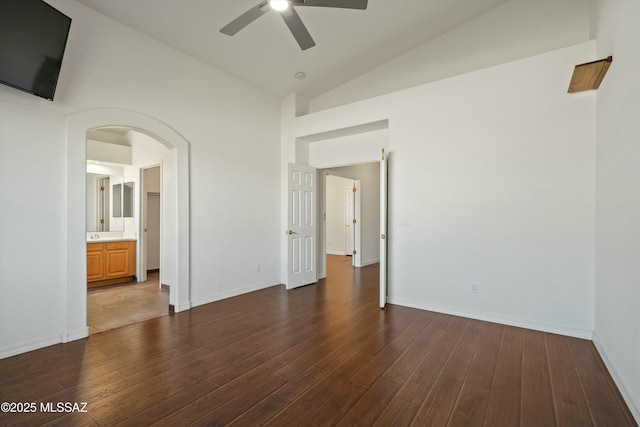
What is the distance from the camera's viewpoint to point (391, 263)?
4.37 m

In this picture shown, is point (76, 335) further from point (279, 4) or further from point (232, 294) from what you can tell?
point (279, 4)

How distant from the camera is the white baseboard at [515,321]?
10.3 feet

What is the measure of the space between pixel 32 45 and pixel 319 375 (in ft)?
11.7

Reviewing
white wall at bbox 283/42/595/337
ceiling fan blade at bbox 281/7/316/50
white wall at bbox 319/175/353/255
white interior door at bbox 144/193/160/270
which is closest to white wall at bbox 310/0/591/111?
white wall at bbox 283/42/595/337

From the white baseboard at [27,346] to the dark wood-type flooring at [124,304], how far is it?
0.34m

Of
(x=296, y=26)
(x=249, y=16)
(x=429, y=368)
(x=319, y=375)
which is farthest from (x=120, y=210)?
(x=429, y=368)

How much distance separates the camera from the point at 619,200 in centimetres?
230

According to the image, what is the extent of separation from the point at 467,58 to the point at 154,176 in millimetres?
6215

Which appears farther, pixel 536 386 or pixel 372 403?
pixel 536 386

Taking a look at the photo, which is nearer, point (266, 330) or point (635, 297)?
point (635, 297)

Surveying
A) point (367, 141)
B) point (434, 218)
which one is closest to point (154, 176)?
point (367, 141)

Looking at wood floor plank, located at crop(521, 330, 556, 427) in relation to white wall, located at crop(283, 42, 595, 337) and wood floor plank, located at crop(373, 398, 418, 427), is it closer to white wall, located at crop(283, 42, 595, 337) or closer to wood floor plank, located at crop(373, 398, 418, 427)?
white wall, located at crop(283, 42, 595, 337)

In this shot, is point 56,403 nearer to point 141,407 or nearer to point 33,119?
point 141,407

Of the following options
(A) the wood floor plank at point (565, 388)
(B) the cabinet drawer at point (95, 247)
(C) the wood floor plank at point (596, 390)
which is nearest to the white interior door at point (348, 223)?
(B) the cabinet drawer at point (95, 247)
